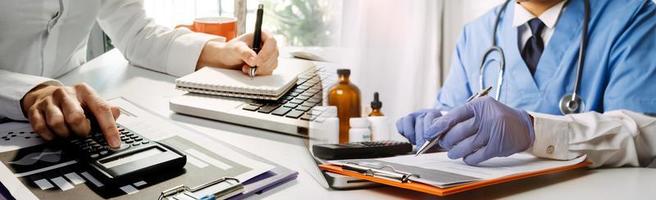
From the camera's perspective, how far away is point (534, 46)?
3.22 feet

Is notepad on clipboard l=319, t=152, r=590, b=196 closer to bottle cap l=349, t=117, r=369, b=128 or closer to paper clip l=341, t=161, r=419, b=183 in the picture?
paper clip l=341, t=161, r=419, b=183

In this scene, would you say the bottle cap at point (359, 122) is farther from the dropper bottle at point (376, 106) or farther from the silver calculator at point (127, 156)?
the silver calculator at point (127, 156)

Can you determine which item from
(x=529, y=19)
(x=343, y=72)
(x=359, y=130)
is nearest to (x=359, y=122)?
(x=359, y=130)

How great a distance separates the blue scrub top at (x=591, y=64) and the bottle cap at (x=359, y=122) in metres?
0.22

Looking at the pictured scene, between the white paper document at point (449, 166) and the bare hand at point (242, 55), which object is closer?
the white paper document at point (449, 166)

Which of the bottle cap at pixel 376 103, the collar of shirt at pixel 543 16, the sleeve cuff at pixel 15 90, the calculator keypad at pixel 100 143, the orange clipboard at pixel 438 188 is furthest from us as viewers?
the bottle cap at pixel 376 103

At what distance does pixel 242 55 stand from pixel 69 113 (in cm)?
28

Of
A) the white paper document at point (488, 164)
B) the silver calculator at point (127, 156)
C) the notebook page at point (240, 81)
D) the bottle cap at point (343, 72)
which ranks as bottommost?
the white paper document at point (488, 164)

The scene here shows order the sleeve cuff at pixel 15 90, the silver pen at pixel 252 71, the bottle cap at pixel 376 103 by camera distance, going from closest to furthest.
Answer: the sleeve cuff at pixel 15 90 < the silver pen at pixel 252 71 < the bottle cap at pixel 376 103

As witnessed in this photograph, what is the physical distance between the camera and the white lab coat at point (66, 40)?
0.69 m

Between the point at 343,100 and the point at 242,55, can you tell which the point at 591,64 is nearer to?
the point at 343,100

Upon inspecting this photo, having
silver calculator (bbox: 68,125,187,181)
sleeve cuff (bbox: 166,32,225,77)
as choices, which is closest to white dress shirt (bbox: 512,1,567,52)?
sleeve cuff (bbox: 166,32,225,77)

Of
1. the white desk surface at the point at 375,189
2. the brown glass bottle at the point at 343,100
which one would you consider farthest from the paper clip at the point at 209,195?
the brown glass bottle at the point at 343,100

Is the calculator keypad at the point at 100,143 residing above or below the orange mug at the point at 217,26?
below
